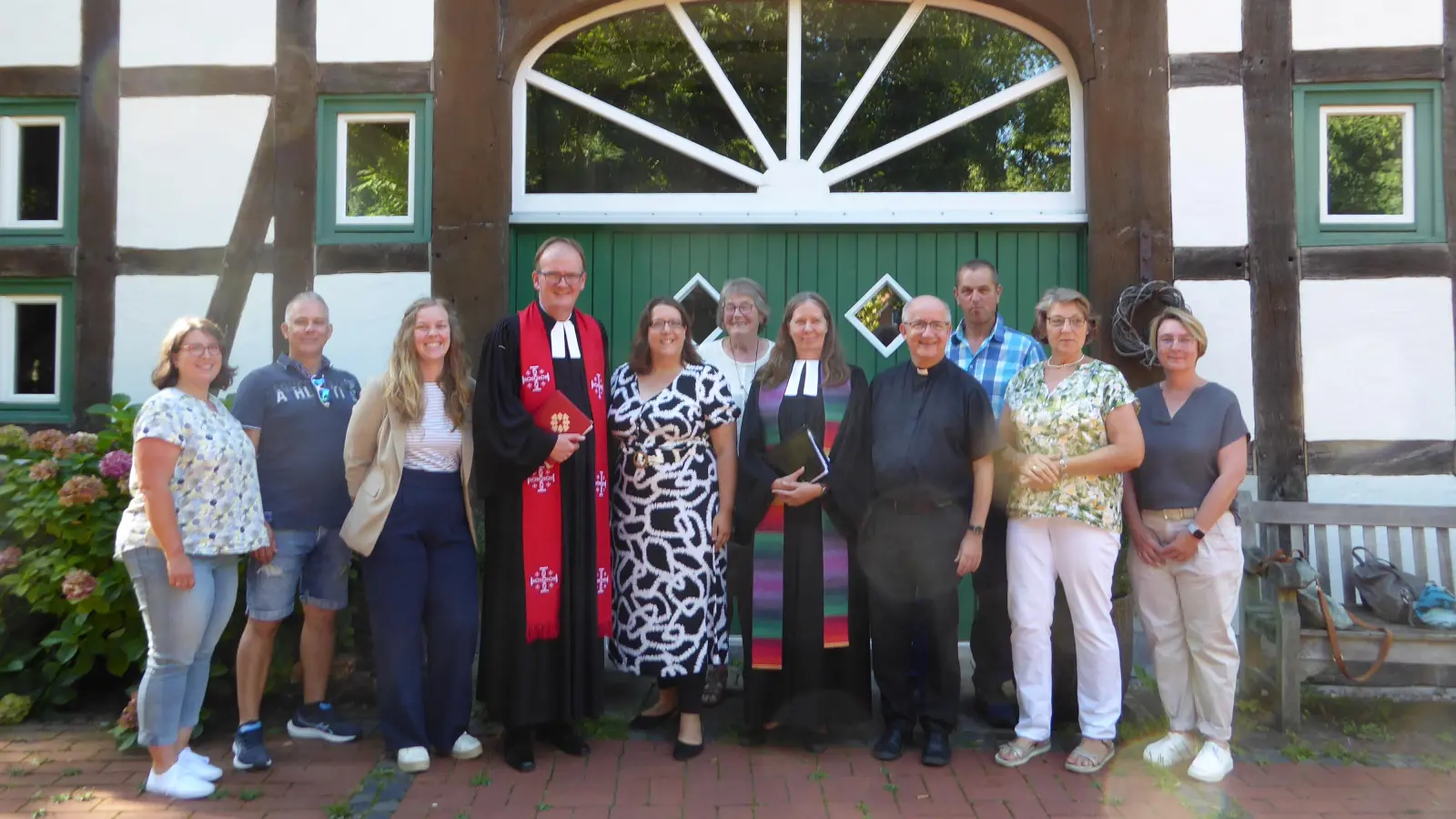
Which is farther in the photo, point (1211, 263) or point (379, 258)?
point (379, 258)

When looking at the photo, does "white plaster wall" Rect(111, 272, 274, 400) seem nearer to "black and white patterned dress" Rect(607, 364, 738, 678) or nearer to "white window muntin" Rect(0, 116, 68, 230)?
"white window muntin" Rect(0, 116, 68, 230)

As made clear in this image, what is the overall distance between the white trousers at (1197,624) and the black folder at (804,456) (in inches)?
46.6

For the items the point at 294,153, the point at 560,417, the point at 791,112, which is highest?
the point at 791,112

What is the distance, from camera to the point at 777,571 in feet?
11.7

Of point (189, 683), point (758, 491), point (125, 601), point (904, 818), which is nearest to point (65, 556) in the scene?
point (125, 601)

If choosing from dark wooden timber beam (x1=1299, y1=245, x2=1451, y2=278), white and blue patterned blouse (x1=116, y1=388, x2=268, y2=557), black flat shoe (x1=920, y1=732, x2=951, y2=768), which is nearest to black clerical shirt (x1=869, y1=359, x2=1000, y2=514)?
black flat shoe (x1=920, y1=732, x2=951, y2=768)

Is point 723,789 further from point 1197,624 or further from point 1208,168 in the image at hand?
point 1208,168

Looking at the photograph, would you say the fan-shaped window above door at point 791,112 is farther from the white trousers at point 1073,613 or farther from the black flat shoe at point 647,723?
the black flat shoe at point 647,723

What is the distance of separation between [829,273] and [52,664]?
3724 mm

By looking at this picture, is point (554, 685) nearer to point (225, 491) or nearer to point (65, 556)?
point (225, 491)

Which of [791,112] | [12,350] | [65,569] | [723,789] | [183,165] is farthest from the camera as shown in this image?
[791,112]

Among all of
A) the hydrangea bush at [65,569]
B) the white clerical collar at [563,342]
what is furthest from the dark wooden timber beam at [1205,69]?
the hydrangea bush at [65,569]

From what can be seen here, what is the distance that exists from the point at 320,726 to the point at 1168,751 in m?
3.06

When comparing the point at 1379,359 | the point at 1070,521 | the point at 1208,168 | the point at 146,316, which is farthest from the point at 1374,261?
the point at 146,316
